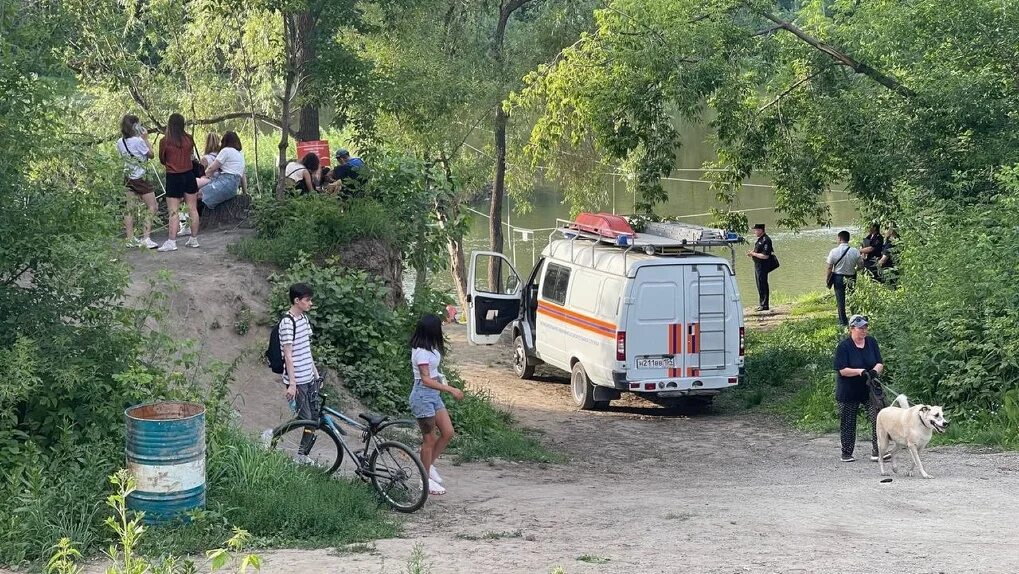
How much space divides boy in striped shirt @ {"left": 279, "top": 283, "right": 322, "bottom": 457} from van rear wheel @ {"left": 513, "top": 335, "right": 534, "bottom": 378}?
29.4 ft

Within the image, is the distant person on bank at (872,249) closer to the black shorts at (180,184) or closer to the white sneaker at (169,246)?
the black shorts at (180,184)

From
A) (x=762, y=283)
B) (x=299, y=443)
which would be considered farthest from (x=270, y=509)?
(x=762, y=283)

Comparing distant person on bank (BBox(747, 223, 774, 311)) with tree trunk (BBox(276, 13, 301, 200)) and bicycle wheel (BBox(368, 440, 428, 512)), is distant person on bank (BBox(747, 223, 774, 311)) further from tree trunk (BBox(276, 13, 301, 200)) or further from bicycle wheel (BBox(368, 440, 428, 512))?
bicycle wheel (BBox(368, 440, 428, 512))

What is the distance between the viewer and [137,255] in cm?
1466

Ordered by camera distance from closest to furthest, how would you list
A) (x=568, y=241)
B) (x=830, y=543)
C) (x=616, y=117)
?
(x=830, y=543), (x=568, y=241), (x=616, y=117)

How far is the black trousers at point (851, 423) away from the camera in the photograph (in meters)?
11.5

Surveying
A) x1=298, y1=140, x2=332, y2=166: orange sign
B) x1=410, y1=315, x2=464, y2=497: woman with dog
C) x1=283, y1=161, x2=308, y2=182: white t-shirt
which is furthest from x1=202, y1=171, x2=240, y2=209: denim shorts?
x1=410, y1=315, x2=464, y2=497: woman with dog

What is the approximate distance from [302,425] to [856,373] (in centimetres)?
513

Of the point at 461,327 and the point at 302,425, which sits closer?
the point at 302,425

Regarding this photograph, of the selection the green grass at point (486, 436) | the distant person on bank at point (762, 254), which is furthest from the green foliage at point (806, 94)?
the green grass at point (486, 436)

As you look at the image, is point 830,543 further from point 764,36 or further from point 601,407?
point 764,36

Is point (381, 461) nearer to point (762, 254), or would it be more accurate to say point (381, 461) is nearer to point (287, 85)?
point (287, 85)

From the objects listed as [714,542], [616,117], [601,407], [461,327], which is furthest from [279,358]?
[461,327]

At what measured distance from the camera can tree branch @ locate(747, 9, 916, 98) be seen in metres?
18.1
